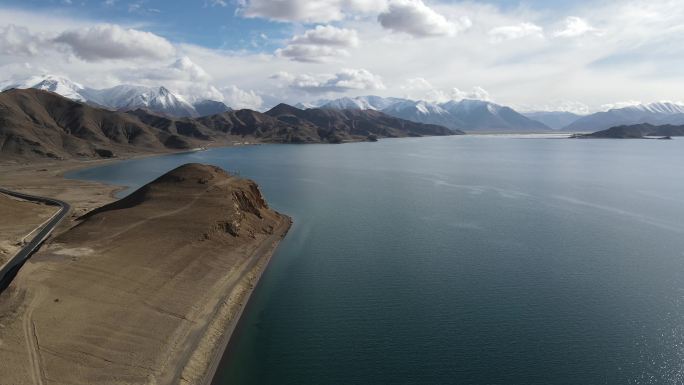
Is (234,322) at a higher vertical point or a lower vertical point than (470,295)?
lower

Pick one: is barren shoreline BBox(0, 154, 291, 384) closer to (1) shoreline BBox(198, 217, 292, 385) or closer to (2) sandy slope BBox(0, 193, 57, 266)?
(1) shoreline BBox(198, 217, 292, 385)

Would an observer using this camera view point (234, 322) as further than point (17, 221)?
No

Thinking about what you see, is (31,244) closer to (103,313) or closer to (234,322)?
(103,313)

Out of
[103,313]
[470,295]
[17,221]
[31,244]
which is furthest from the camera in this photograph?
[17,221]

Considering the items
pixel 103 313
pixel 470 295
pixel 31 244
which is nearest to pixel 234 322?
pixel 103 313

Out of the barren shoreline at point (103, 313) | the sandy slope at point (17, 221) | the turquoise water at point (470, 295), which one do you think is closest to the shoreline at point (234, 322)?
the barren shoreline at point (103, 313)

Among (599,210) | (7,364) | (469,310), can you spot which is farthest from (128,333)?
(599,210)
